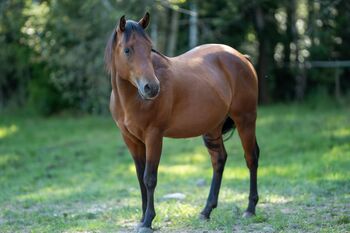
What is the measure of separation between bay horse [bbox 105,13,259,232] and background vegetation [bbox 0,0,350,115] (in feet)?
24.4

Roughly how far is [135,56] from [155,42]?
39.5 feet

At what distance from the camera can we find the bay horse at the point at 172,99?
5.34 metres

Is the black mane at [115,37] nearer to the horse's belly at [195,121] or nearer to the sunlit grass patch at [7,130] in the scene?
the horse's belly at [195,121]

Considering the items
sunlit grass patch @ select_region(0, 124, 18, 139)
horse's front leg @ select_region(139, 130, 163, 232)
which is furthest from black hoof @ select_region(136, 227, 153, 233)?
sunlit grass patch @ select_region(0, 124, 18, 139)

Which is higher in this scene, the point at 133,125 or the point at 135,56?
the point at 135,56

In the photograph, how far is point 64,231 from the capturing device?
5.84 meters

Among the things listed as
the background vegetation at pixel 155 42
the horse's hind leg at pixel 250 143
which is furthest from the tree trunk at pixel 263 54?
the horse's hind leg at pixel 250 143

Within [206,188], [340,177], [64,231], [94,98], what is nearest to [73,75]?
[94,98]

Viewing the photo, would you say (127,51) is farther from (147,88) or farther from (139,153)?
(139,153)

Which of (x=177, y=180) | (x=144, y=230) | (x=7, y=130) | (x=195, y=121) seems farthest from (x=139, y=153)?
(x=7, y=130)

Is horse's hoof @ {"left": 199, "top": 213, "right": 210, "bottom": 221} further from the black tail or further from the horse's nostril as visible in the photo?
the horse's nostril

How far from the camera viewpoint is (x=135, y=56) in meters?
5.27

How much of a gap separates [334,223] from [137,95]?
2199mm

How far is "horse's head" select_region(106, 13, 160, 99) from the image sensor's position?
16.9 feet
